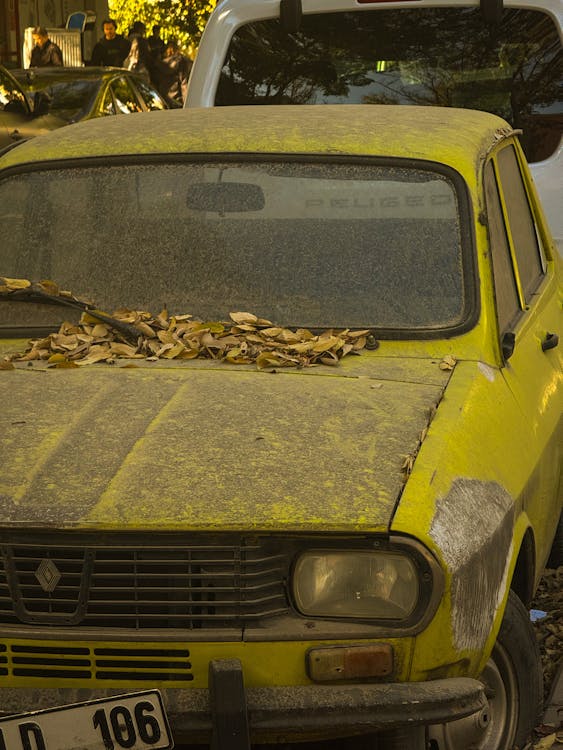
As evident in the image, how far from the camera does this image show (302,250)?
494 cm

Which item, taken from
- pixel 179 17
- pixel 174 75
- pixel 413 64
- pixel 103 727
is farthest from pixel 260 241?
pixel 179 17

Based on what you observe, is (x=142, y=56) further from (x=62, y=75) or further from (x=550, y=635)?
(x=550, y=635)

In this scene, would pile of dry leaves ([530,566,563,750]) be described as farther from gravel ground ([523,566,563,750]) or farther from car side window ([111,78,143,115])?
car side window ([111,78,143,115])

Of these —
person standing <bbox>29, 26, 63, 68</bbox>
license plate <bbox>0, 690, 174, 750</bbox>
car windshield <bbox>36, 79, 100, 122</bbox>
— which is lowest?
person standing <bbox>29, 26, 63, 68</bbox>

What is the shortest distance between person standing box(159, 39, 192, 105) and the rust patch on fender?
22691mm

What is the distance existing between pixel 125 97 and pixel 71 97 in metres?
0.91

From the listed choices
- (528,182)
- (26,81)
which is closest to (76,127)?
(528,182)

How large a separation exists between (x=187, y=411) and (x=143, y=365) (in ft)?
1.72

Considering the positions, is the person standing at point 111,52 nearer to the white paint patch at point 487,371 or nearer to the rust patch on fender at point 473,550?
the white paint patch at point 487,371

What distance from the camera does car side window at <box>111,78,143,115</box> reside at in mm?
19469

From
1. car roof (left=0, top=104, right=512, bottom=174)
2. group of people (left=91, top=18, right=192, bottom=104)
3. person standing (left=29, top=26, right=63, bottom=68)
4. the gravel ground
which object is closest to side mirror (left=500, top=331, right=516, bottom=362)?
car roof (left=0, top=104, right=512, bottom=174)

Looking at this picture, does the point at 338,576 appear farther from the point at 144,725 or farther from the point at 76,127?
the point at 76,127

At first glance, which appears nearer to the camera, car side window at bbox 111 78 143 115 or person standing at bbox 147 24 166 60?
car side window at bbox 111 78 143 115

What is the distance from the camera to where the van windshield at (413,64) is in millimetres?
8141
